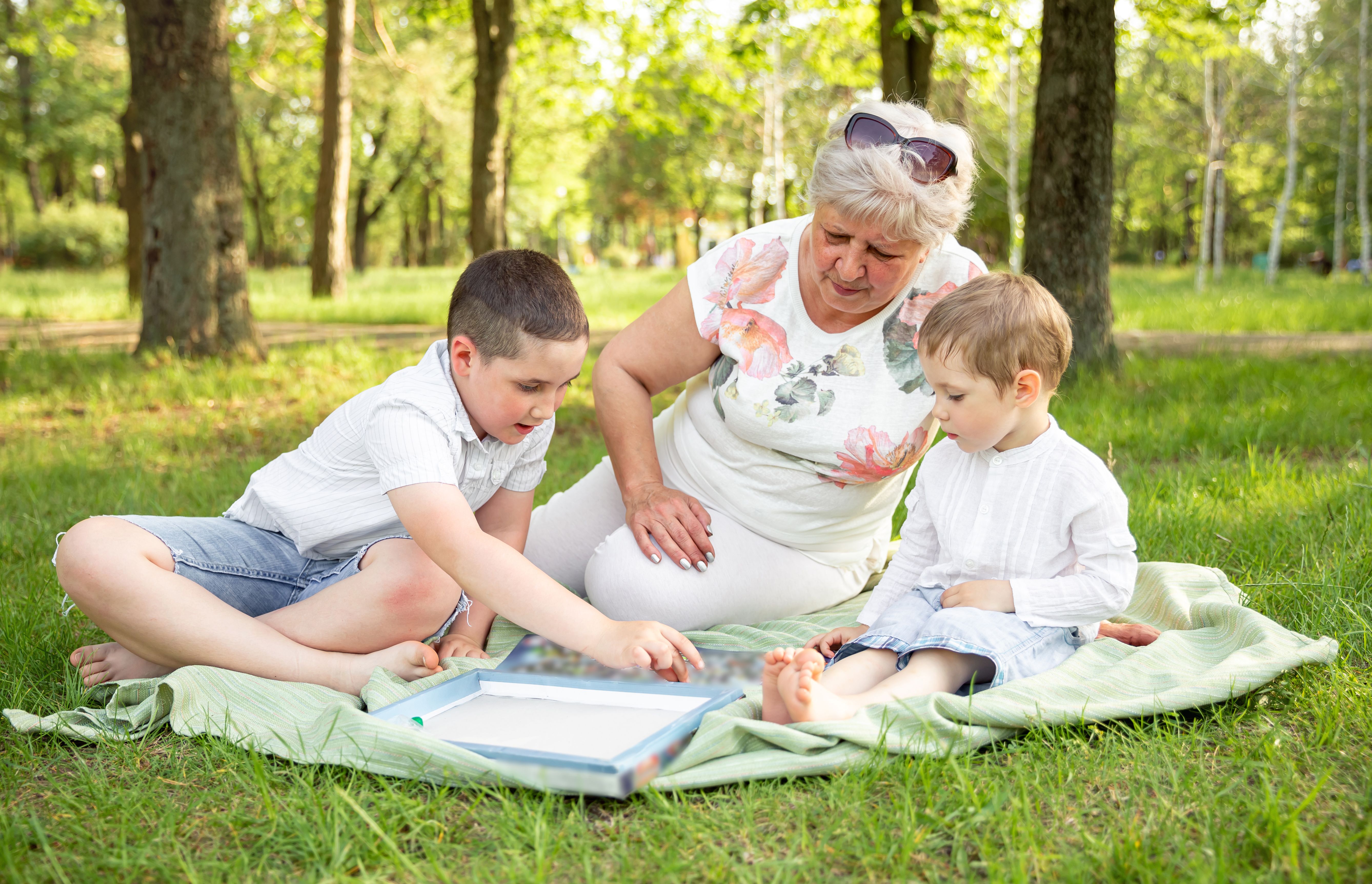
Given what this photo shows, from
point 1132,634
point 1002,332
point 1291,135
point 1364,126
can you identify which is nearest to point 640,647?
point 1002,332

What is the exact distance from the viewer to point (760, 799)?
1.73m

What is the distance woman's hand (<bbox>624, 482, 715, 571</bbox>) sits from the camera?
276cm

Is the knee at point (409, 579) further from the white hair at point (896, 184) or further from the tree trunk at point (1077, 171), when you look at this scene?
the tree trunk at point (1077, 171)

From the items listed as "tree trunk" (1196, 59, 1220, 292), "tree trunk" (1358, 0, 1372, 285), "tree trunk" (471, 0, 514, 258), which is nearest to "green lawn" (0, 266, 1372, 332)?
"tree trunk" (1196, 59, 1220, 292)

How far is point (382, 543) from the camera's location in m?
2.46

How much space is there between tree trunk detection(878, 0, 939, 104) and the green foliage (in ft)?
85.9

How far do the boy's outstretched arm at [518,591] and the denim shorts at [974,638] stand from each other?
44cm

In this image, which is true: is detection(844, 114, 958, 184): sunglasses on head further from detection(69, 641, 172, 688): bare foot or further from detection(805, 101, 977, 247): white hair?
detection(69, 641, 172, 688): bare foot

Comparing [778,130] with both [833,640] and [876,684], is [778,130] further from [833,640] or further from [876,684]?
[876,684]

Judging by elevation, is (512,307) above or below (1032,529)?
above

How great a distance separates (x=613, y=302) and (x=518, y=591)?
12431 mm

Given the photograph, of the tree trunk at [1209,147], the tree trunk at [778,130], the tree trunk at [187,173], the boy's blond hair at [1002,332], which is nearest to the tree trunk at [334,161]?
the tree trunk at [187,173]

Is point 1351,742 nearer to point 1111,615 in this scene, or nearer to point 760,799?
point 1111,615

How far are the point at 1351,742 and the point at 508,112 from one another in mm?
28647
